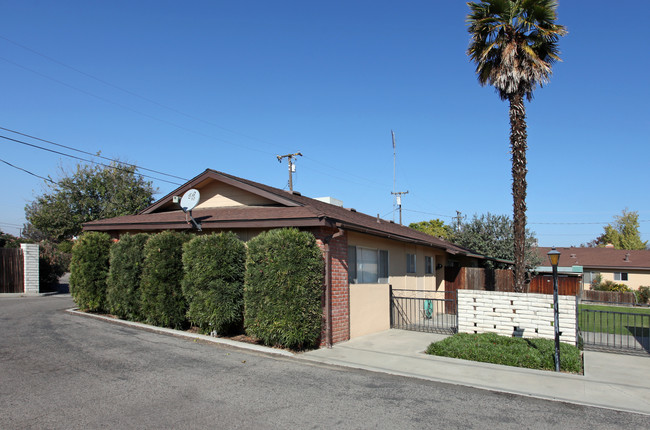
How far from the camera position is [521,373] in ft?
26.7

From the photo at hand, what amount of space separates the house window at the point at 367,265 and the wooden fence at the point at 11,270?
18.4 m

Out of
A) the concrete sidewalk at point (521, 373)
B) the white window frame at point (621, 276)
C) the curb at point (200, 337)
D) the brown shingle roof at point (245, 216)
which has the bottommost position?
the white window frame at point (621, 276)

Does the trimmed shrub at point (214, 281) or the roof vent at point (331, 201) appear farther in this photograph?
the roof vent at point (331, 201)

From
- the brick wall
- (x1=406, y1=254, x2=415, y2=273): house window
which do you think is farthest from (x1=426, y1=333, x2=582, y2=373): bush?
(x1=406, y1=254, x2=415, y2=273): house window

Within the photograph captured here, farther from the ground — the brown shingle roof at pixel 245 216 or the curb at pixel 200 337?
the brown shingle roof at pixel 245 216

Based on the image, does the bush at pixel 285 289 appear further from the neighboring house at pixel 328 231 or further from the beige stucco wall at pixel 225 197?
the beige stucco wall at pixel 225 197

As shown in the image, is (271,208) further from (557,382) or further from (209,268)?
(557,382)

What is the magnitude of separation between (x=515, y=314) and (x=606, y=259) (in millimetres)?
33251

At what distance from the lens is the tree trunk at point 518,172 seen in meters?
13.3

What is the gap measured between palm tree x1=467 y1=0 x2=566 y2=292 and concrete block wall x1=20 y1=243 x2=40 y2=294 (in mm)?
21918

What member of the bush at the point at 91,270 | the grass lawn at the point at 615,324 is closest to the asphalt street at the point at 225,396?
the bush at the point at 91,270

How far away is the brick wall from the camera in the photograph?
10.2m

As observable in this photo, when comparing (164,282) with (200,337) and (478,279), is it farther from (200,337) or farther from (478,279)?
(478,279)

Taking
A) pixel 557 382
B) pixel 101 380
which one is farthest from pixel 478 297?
pixel 101 380
